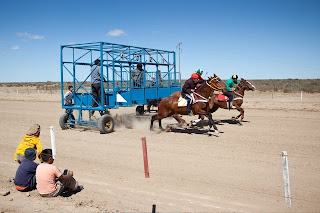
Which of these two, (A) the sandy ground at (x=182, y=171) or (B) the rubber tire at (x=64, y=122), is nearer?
(A) the sandy ground at (x=182, y=171)

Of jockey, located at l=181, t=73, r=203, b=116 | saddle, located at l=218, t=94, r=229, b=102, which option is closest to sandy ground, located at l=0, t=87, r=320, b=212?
jockey, located at l=181, t=73, r=203, b=116

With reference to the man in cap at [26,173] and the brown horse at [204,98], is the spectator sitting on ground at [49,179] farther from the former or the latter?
the brown horse at [204,98]

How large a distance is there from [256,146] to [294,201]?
4639 mm

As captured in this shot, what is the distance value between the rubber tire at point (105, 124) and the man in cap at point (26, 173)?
6.63 m

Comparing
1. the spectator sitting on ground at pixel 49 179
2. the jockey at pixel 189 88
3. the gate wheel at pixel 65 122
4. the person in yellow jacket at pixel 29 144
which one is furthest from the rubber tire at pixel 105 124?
the spectator sitting on ground at pixel 49 179

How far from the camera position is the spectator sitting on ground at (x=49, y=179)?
6.00 m

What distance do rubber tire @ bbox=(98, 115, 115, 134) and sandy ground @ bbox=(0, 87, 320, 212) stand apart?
0.31 meters

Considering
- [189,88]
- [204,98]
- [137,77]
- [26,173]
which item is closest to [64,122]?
[137,77]

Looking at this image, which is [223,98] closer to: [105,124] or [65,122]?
[105,124]

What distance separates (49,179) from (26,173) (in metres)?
0.69

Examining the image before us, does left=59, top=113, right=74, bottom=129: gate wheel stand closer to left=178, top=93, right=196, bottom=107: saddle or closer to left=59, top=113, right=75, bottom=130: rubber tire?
left=59, top=113, right=75, bottom=130: rubber tire

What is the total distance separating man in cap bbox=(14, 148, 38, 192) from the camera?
6328mm

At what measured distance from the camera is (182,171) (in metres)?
7.87

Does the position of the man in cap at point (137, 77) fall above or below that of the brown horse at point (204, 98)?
above
